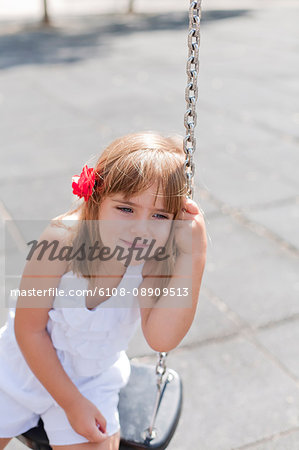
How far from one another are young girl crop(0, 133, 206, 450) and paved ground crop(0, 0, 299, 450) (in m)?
0.48

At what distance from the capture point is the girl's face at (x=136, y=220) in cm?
180

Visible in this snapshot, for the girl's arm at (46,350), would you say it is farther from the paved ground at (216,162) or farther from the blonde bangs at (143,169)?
the paved ground at (216,162)

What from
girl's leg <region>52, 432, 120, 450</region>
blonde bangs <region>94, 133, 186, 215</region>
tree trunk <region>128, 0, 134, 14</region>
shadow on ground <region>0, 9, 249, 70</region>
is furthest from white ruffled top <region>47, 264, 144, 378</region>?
tree trunk <region>128, 0, 134, 14</region>

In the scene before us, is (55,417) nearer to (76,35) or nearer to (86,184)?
(86,184)

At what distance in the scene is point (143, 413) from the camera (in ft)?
6.77

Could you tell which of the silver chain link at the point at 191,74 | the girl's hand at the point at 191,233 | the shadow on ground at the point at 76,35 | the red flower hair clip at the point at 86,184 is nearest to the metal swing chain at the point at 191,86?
the silver chain link at the point at 191,74

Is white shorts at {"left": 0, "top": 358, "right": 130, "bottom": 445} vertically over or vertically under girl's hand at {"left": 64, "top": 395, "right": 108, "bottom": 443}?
under

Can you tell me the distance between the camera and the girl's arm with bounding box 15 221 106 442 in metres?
1.88

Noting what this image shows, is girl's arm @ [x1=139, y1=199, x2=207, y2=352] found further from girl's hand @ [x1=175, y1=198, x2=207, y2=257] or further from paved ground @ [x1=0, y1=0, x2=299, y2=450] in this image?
paved ground @ [x1=0, y1=0, x2=299, y2=450]

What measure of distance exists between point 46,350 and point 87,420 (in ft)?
0.85

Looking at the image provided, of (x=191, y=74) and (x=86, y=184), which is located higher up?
(x=191, y=74)

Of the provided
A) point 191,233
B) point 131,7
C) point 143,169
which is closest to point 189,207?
point 191,233

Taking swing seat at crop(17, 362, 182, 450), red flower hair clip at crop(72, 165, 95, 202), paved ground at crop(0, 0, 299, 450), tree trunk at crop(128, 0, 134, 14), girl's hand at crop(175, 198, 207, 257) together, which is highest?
red flower hair clip at crop(72, 165, 95, 202)

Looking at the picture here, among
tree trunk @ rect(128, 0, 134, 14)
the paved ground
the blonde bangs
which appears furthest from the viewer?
tree trunk @ rect(128, 0, 134, 14)
